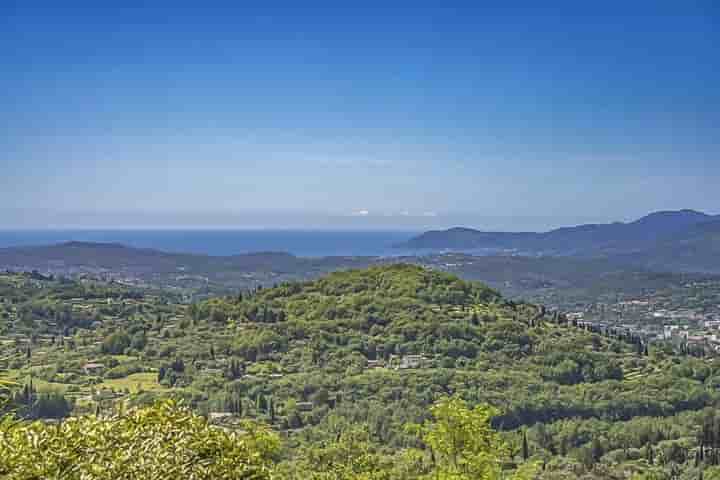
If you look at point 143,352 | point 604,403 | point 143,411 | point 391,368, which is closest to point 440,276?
point 391,368

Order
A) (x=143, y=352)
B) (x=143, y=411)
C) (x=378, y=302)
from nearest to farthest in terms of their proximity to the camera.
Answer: (x=143, y=411), (x=143, y=352), (x=378, y=302)

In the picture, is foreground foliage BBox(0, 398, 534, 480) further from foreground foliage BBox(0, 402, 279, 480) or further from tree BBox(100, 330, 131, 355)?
tree BBox(100, 330, 131, 355)

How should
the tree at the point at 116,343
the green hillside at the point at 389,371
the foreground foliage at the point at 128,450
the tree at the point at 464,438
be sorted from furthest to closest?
the tree at the point at 116,343
the green hillside at the point at 389,371
the tree at the point at 464,438
the foreground foliage at the point at 128,450

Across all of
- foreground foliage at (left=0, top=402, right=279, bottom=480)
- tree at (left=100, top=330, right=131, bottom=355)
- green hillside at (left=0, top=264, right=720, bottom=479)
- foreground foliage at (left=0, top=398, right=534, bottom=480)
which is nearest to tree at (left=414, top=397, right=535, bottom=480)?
foreground foliage at (left=0, top=398, right=534, bottom=480)

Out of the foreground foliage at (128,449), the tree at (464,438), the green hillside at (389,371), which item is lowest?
the green hillside at (389,371)

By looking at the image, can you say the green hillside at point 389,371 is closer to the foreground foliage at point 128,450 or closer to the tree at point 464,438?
the tree at point 464,438

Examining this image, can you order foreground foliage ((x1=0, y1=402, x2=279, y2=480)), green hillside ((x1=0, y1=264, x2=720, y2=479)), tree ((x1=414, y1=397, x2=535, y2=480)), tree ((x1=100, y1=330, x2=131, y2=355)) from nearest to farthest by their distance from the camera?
foreground foliage ((x1=0, y1=402, x2=279, y2=480))
tree ((x1=414, y1=397, x2=535, y2=480))
green hillside ((x1=0, y1=264, x2=720, y2=479))
tree ((x1=100, y1=330, x2=131, y2=355))

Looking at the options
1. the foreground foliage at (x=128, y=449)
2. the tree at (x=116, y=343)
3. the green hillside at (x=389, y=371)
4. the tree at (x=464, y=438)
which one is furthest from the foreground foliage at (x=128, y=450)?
the tree at (x=116, y=343)

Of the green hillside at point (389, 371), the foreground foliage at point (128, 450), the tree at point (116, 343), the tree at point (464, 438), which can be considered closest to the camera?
the foreground foliage at point (128, 450)

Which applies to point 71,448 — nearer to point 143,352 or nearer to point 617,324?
point 143,352

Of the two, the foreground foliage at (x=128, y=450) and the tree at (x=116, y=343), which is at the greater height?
the foreground foliage at (x=128, y=450)

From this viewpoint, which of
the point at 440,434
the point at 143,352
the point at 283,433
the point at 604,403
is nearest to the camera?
the point at 440,434
